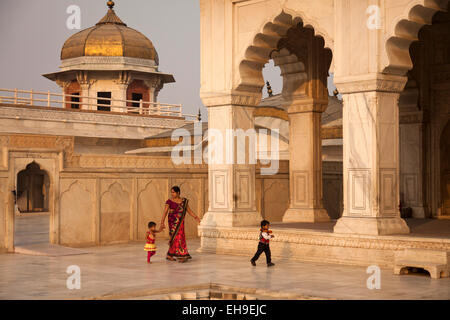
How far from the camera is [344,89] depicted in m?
11.3

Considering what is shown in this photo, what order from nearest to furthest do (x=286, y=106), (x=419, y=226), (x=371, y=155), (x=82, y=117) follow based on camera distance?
1. (x=371, y=155)
2. (x=419, y=226)
3. (x=286, y=106)
4. (x=82, y=117)

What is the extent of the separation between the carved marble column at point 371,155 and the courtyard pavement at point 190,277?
0.78 meters

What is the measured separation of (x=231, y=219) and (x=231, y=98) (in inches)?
84.1

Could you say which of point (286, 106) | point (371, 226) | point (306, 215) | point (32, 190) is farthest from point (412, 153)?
point (32, 190)

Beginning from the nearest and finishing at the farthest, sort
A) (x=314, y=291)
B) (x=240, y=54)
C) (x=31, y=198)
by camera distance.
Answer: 1. (x=314, y=291)
2. (x=240, y=54)
3. (x=31, y=198)

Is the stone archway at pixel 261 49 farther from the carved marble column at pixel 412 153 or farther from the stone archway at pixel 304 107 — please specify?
the carved marble column at pixel 412 153

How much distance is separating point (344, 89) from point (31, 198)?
2042 centimetres

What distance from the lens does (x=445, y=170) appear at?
1598cm

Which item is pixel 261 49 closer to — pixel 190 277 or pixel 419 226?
pixel 419 226

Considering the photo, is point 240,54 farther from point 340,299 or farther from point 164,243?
point 340,299

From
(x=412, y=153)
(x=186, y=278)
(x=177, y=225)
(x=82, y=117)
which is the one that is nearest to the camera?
(x=186, y=278)
